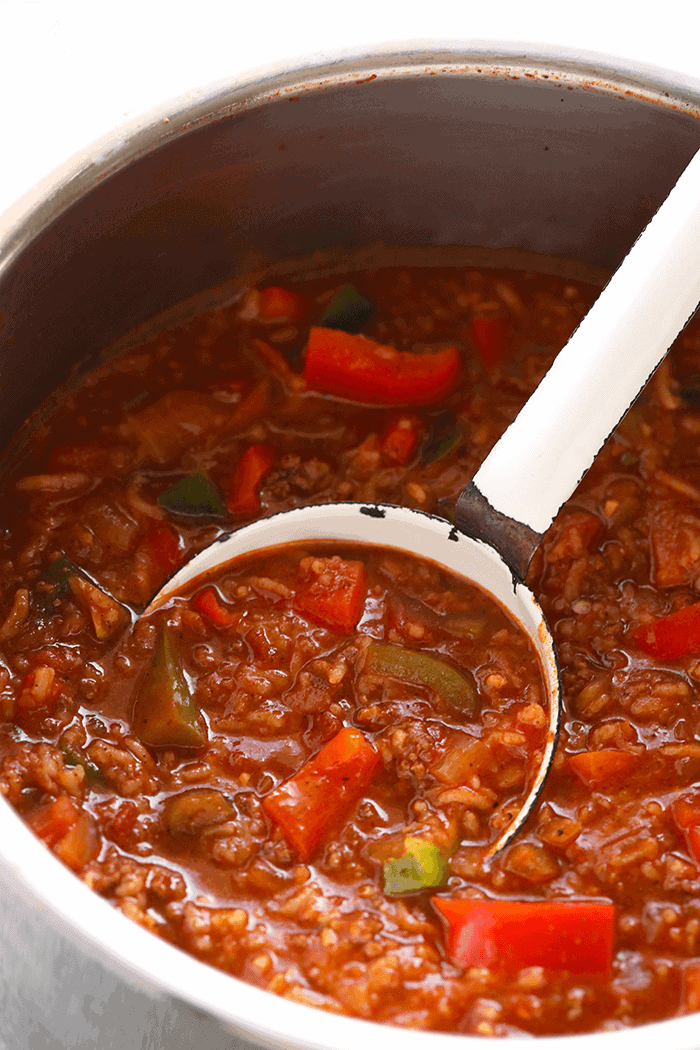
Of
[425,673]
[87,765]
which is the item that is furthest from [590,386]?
[87,765]

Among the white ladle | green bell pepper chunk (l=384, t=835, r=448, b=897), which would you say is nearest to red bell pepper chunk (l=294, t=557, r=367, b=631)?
the white ladle

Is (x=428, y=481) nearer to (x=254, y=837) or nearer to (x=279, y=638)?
(x=279, y=638)

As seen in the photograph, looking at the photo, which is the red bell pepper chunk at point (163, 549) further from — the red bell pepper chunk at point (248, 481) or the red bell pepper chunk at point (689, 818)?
the red bell pepper chunk at point (689, 818)

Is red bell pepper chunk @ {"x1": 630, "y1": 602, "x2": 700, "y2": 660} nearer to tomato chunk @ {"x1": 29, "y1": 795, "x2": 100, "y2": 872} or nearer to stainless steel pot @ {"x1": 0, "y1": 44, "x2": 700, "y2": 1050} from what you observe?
stainless steel pot @ {"x1": 0, "y1": 44, "x2": 700, "y2": 1050}

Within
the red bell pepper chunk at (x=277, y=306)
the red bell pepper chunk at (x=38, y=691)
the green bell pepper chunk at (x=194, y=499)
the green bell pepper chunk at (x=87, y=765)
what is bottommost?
the green bell pepper chunk at (x=87, y=765)

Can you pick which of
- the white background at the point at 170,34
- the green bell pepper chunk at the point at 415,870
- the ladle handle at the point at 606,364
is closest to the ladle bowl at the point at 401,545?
the ladle handle at the point at 606,364

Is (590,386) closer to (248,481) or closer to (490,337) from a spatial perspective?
(490,337)

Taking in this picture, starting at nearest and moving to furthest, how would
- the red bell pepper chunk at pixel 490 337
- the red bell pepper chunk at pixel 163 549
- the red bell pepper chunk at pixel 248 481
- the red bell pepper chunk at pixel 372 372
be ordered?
the red bell pepper chunk at pixel 163 549
the red bell pepper chunk at pixel 248 481
the red bell pepper chunk at pixel 372 372
the red bell pepper chunk at pixel 490 337
